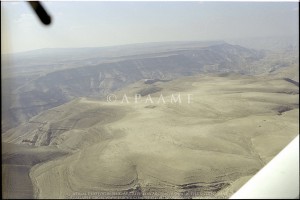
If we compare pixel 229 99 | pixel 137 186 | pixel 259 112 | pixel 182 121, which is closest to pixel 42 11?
pixel 137 186

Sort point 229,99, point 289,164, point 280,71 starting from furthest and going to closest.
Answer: point 280,71 < point 229,99 < point 289,164

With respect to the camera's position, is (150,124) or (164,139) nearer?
(164,139)

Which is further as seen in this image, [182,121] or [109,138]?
[182,121]

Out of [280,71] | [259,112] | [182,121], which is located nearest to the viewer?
[182,121]

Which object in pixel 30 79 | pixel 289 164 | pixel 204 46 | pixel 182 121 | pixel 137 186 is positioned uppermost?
pixel 204 46

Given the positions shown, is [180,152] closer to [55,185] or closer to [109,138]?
[109,138]

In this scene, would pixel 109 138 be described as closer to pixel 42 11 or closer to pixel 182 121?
pixel 182 121

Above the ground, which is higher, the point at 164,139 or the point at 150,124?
the point at 150,124

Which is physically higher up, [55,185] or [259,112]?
[259,112]
